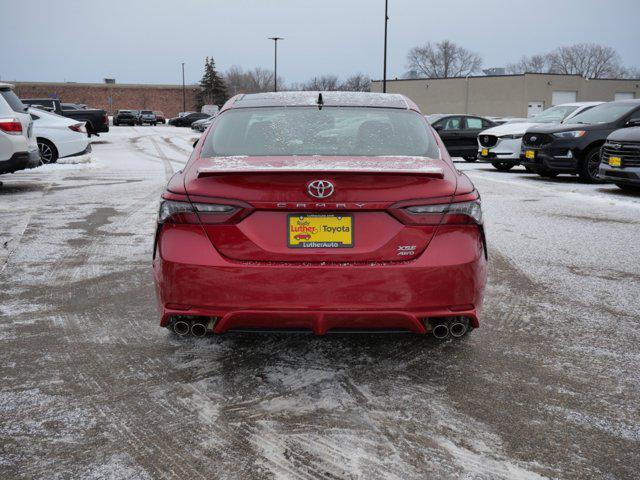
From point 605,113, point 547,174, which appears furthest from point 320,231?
point 547,174

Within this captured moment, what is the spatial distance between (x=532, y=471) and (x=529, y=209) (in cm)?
768

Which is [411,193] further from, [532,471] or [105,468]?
[105,468]

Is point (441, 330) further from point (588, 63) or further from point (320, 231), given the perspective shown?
point (588, 63)

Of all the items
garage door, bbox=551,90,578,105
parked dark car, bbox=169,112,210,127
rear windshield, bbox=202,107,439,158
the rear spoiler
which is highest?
garage door, bbox=551,90,578,105

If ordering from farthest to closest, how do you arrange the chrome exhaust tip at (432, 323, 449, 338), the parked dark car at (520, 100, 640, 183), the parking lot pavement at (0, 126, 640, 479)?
the parked dark car at (520, 100, 640, 183) < the chrome exhaust tip at (432, 323, 449, 338) < the parking lot pavement at (0, 126, 640, 479)

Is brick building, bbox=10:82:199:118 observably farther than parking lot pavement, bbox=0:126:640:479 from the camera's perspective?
Yes

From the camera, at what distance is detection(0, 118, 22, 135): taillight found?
35.9ft

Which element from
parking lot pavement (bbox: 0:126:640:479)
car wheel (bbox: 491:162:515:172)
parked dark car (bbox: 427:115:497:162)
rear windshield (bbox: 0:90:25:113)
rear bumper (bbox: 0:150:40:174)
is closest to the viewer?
parking lot pavement (bbox: 0:126:640:479)

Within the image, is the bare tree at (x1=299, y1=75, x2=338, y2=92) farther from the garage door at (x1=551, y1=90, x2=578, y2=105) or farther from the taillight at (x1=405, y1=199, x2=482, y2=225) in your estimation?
the taillight at (x1=405, y1=199, x2=482, y2=225)

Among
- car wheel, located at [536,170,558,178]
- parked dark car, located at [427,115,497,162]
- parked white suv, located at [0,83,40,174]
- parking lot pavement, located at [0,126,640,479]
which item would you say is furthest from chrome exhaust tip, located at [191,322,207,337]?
parked dark car, located at [427,115,497,162]

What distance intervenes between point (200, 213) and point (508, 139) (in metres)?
15.0

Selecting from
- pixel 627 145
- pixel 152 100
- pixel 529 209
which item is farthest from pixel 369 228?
pixel 152 100

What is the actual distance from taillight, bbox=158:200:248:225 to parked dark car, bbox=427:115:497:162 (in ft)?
58.8

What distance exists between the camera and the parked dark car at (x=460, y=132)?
20672 millimetres
